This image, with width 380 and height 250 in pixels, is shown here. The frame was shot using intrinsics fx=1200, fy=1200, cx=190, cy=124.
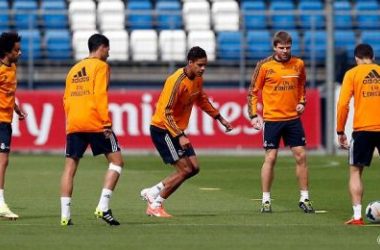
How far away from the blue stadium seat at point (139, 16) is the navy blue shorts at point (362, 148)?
21009 millimetres

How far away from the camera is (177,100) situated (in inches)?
573

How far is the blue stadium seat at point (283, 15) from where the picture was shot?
35.2 meters

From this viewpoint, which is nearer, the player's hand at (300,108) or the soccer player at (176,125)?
the soccer player at (176,125)

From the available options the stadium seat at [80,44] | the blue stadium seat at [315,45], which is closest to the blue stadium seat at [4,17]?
the stadium seat at [80,44]

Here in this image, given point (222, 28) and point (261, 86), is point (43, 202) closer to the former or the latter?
point (261, 86)

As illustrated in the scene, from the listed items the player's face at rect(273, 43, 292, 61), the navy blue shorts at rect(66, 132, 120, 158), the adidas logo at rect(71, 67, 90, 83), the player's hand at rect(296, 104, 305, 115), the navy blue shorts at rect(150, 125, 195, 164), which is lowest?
the navy blue shorts at rect(150, 125, 195, 164)

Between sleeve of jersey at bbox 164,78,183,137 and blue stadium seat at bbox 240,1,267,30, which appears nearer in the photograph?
sleeve of jersey at bbox 164,78,183,137

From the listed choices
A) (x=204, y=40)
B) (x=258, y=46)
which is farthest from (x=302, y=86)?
(x=258, y=46)

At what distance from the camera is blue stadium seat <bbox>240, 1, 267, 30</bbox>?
1384 inches

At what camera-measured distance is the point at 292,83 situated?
51.7ft

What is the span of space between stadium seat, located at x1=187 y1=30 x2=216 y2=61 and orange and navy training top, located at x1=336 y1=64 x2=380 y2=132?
64.8ft

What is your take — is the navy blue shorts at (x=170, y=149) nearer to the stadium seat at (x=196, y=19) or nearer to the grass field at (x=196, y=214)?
the grass field at (x=196, y=214)

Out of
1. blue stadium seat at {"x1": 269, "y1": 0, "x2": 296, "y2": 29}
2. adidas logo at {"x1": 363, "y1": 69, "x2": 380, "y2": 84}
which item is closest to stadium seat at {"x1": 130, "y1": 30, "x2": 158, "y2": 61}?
blue stadium seat at {"x1": 269, "y1": 0, "x2": 296, "y2": 29}

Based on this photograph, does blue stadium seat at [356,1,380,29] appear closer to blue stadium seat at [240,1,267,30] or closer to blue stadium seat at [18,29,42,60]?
blue stadium seat at [240,1,267,30]
